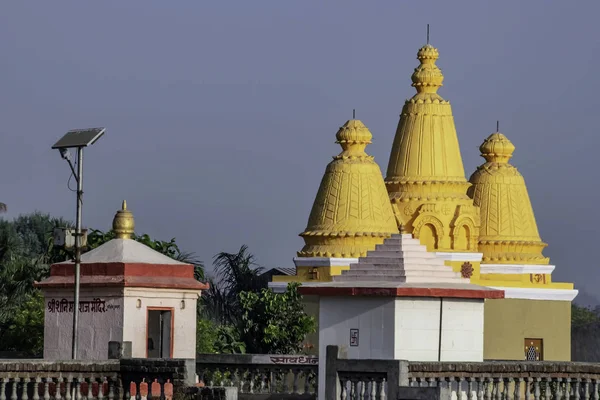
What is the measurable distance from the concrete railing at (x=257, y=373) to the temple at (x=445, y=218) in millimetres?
27749

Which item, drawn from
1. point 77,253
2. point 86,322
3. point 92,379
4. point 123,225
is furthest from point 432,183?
point 92,379

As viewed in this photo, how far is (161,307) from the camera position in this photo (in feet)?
93.6

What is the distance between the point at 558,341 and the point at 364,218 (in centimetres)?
758

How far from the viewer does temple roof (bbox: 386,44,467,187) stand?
61.4m

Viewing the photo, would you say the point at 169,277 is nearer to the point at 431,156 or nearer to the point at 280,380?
the point at 280,380

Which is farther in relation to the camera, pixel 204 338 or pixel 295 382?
pixel 204 338

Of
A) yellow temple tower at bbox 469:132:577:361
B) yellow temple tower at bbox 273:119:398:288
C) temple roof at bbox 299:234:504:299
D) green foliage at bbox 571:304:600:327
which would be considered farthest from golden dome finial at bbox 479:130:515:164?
green foliage at bbox 571:304:600:327

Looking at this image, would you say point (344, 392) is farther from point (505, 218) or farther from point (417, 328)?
point (505, 218)

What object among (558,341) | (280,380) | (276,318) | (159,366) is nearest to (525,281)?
(558,341)

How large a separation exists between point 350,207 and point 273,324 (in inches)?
382

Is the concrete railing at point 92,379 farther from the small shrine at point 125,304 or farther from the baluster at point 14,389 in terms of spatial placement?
the small shrine at point 125,304

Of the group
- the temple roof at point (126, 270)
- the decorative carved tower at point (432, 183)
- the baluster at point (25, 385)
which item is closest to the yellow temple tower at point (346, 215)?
the decorative carved tower at point (432, 183)

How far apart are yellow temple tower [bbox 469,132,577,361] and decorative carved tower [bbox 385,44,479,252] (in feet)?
3.70

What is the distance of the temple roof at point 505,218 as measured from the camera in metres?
62.1
